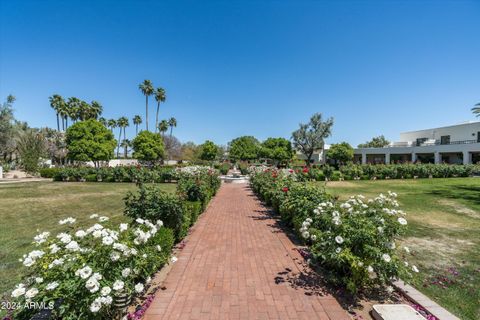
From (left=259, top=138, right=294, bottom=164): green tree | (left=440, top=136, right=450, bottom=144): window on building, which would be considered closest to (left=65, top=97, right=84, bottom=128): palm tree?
(left=259, top=138, right=294, bottom=164): green tree

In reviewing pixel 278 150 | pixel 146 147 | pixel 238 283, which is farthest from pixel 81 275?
pixel 278 150

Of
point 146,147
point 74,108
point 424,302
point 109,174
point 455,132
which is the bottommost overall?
point 424,302

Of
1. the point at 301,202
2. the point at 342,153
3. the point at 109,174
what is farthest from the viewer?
the point at 342,153

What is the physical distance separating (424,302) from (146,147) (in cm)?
3836

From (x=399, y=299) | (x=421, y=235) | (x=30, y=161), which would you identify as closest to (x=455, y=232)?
(x=421, y=235)

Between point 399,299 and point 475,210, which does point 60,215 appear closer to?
point 399,299

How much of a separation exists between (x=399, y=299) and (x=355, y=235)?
3.77 ft

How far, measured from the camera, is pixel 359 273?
129 inches

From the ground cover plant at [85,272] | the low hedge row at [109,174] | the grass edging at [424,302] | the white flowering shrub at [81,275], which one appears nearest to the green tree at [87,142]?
the low hedge row at [109,174]

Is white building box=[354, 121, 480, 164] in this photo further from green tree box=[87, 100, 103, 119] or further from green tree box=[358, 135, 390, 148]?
green tree box=[87, 100, 103, 119]

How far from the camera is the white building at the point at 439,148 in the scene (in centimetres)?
3066

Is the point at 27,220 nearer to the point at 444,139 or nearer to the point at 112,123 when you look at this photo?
the point at 444,139

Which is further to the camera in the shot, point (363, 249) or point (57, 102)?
point (57, 102)

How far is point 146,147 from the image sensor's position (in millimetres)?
37344
